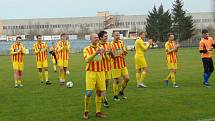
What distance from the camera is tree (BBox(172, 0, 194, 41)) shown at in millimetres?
83688

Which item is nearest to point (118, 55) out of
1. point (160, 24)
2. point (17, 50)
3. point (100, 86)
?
point (100, 86)

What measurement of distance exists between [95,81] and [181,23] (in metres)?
74.5

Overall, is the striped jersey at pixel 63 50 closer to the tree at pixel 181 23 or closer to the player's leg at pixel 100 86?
the player's leg at pixel 100 86

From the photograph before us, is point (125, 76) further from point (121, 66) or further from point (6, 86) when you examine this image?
point (6, 86)

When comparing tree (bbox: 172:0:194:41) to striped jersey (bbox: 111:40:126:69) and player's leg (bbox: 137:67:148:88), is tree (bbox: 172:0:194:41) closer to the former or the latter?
player's leg (bbox: 137:67:148:88)

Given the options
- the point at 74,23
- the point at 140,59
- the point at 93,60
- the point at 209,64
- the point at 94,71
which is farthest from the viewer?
the point at 74,23

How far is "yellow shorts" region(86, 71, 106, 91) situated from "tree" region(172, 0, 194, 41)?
74.2m

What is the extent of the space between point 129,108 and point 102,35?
228cm

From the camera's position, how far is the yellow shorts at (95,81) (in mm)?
10984

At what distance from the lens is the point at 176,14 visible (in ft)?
278

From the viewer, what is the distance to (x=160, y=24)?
87.6 m

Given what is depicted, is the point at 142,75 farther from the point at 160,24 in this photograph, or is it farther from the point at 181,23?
the point at 160,24

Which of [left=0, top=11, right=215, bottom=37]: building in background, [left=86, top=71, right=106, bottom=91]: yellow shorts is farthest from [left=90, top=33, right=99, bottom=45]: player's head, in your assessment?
[left=0, top=11, right=215, bottom=37]: building in background

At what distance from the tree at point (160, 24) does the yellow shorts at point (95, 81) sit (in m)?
76.6
